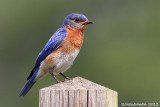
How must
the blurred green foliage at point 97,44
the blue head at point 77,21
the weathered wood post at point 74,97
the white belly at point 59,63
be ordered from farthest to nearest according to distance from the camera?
the blurred green foliage at point 97,44
the blue head at point 77,21
the white belly at point 59,63
the weathered wood post at point 74,97

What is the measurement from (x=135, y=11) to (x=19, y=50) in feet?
16.6

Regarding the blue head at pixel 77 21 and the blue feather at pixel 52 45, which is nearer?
the blue feather at pixel 52 45

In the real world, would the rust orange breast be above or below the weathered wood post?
above

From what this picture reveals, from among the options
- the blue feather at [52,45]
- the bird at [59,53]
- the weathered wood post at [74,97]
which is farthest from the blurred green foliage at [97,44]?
the weathered wood post at [74,97]

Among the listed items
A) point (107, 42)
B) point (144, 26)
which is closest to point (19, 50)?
point (107, 42)

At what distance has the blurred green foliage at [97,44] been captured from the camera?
1487 cm

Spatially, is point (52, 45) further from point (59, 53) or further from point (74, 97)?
point (74, 97)

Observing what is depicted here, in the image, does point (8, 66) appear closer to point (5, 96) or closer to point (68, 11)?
point (5, 96)

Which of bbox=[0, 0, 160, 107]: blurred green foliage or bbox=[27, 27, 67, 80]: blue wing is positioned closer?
bbox=[27, 27, 67, 80]: blue wing

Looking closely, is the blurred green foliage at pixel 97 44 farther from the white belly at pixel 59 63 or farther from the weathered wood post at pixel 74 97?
the weathered wood post at pixel 74 97

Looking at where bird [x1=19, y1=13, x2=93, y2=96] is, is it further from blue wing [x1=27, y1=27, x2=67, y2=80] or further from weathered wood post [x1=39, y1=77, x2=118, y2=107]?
weathered wood post [x1=39, y1=77, x2=118, y2=107]

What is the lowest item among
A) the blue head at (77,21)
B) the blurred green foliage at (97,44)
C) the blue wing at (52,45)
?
the blurred green foliage at (97,44)

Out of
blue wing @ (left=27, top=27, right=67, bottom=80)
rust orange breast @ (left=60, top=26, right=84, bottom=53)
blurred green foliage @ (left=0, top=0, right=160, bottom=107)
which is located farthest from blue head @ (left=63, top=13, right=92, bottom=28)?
blurred green foliage @ (left=0, top=0, right=160, bottom=107)

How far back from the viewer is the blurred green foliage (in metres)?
14.9
